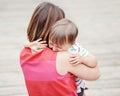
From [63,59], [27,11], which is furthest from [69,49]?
[27,11]

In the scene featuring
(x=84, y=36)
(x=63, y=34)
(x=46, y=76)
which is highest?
(x=63, y=34)

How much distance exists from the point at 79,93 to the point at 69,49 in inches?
11.8

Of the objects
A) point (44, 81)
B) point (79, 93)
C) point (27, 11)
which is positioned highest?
point (44, 81)

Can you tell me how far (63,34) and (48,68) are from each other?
0.21m

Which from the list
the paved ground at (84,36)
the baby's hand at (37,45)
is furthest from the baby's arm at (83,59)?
the paved ground at (84,36)

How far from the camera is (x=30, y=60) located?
2.31m

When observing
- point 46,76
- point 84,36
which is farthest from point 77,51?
point 84,36

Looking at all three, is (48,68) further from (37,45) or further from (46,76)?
(37,45)

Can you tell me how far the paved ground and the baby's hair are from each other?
2314mm

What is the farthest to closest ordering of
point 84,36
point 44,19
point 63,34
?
point 84,36 < point 44,19 < point 63,34

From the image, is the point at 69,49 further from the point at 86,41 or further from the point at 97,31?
the point at 97,31

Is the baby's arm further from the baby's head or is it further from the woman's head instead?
the woman's head

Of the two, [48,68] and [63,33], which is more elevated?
[63,33]

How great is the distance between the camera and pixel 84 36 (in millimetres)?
6203
